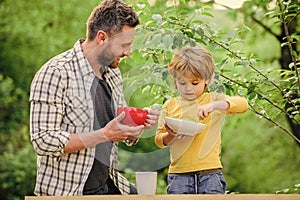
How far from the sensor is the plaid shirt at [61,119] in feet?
8.73

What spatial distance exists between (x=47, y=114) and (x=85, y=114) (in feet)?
0.45

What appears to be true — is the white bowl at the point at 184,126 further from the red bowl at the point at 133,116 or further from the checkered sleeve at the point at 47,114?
the checkered sleeve at the point at 47,114

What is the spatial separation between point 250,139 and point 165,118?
4.01 m

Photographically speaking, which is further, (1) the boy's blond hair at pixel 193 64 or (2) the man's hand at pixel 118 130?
(1) the boy's blond hair at pixel 193 64

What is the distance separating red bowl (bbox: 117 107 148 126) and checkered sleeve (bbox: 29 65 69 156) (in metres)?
0.20

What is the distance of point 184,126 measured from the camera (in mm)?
2723

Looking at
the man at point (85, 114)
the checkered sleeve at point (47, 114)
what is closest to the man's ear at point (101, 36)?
the man at point (85, 114)

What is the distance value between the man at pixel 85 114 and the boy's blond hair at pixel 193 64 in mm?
180

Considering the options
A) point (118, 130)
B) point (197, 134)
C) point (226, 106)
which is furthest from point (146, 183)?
point (226, 106)

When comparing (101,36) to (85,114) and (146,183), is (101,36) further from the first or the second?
(146,183)

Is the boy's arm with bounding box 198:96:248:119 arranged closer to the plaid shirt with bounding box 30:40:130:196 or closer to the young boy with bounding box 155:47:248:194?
the young boy with bounding box 155:47:248:194

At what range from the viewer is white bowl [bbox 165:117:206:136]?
2.71m

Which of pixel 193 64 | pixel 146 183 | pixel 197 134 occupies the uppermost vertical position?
pixel 193 64

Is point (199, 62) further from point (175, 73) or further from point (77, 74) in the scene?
point (77, 74)
